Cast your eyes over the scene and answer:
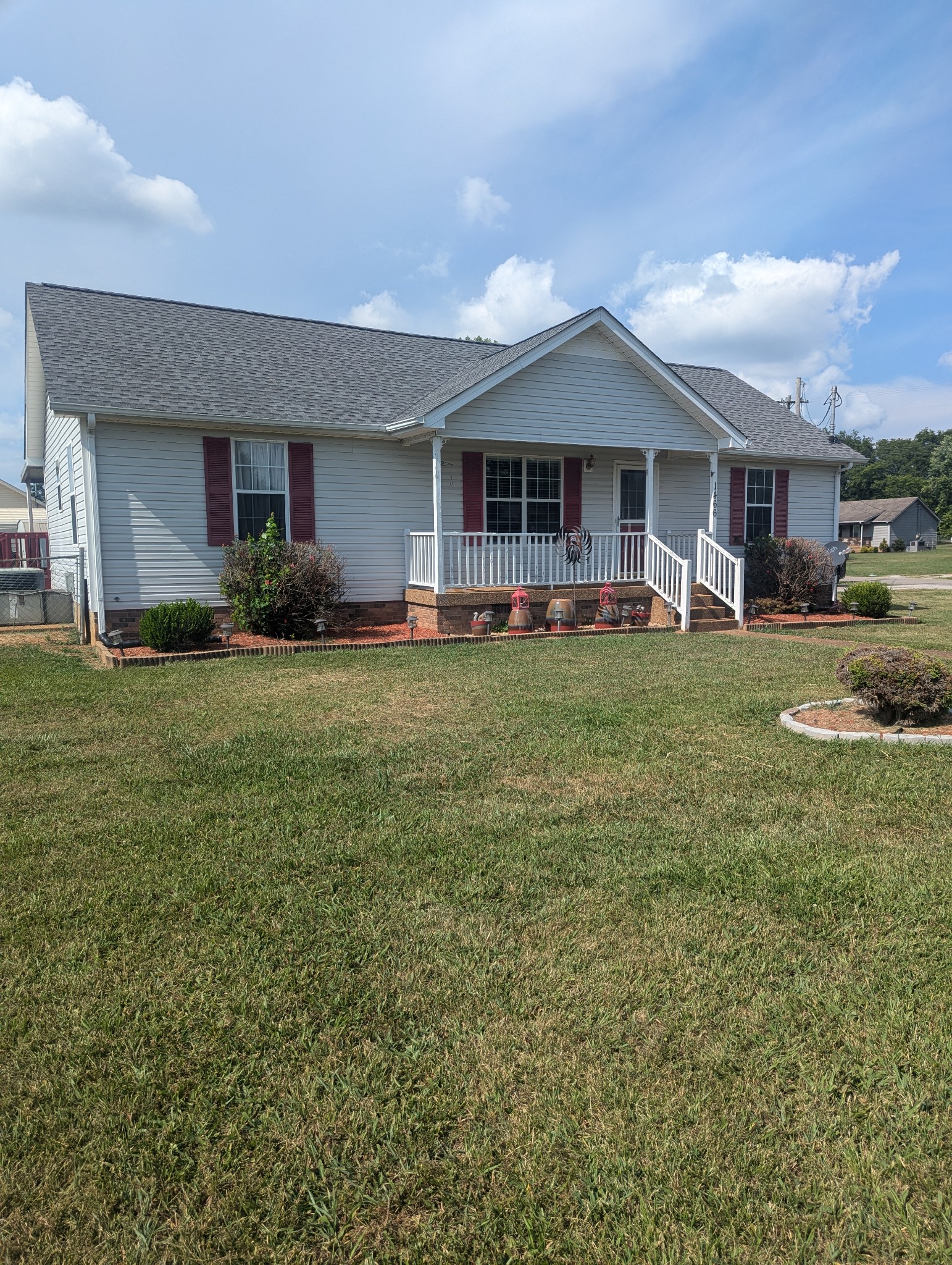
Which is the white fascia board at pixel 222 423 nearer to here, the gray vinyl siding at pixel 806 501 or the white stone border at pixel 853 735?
the gray vinyl siding at pixel 806 501

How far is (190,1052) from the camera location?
2.43 metres

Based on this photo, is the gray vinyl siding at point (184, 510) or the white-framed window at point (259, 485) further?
the white-framed window at point (259, 485)

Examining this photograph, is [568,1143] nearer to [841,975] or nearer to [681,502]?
[841,975]

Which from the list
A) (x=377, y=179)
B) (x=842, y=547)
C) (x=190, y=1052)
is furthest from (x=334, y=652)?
(x=842, y=547)

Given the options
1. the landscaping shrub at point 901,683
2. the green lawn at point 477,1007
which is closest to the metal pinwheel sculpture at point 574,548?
the landscaping shrub at point 901,683

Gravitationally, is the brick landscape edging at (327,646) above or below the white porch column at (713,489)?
below

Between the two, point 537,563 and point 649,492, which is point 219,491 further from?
point 649,492

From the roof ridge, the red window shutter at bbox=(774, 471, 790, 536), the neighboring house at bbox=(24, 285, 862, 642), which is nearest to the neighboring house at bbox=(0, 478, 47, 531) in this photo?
the roof ridge

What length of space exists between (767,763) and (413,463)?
983 centimetres

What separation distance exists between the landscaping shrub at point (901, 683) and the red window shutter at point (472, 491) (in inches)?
347

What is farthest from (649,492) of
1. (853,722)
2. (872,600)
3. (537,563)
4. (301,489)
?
(853,722)

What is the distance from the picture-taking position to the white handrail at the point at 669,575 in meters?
13.3

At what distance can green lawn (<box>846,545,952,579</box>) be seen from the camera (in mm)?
34094

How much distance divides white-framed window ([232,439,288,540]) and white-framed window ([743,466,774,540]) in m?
10.4
